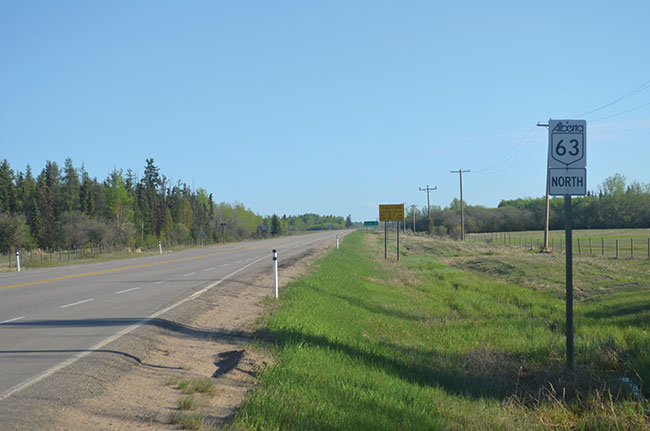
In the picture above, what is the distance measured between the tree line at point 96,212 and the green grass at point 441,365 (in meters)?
46.2

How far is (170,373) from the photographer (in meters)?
6.77

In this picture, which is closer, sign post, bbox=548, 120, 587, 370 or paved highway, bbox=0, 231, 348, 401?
paved highway, bbox=0, 231, 348, 401

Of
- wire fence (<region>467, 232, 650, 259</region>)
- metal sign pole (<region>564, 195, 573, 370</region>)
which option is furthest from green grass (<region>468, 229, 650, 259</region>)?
metal sign pole (<region>564, 195, 573, 370</region>)

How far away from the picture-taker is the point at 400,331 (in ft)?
44.0

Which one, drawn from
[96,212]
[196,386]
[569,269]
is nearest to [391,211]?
[569,269]

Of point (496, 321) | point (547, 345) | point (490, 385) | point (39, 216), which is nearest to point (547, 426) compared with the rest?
point (490, 385)

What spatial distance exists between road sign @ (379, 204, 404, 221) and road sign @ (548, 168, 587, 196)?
33355 millimetres

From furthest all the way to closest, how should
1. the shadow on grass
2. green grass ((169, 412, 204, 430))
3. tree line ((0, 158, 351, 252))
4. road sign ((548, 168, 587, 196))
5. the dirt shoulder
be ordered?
tree line ((0, 158, 351, 252))
the shadow on grass
road sign ((548, 168, 587, 196))
the dirt shoulder
green grass ((169, 412, 204, 430))

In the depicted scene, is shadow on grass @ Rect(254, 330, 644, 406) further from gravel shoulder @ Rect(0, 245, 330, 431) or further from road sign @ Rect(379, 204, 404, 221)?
road sign @ Rect(379, 204, 404, 221)

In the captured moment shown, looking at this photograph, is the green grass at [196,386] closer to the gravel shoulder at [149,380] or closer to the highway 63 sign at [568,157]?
the gravel shoulder at [149,380]

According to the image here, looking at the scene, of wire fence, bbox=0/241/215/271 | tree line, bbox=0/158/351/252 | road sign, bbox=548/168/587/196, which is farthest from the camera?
tree line, bbox=0/158/351/252

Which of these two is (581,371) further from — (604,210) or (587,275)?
(604,210)

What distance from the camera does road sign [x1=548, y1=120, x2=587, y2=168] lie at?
8.27 meters

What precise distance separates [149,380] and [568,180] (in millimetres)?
6870
